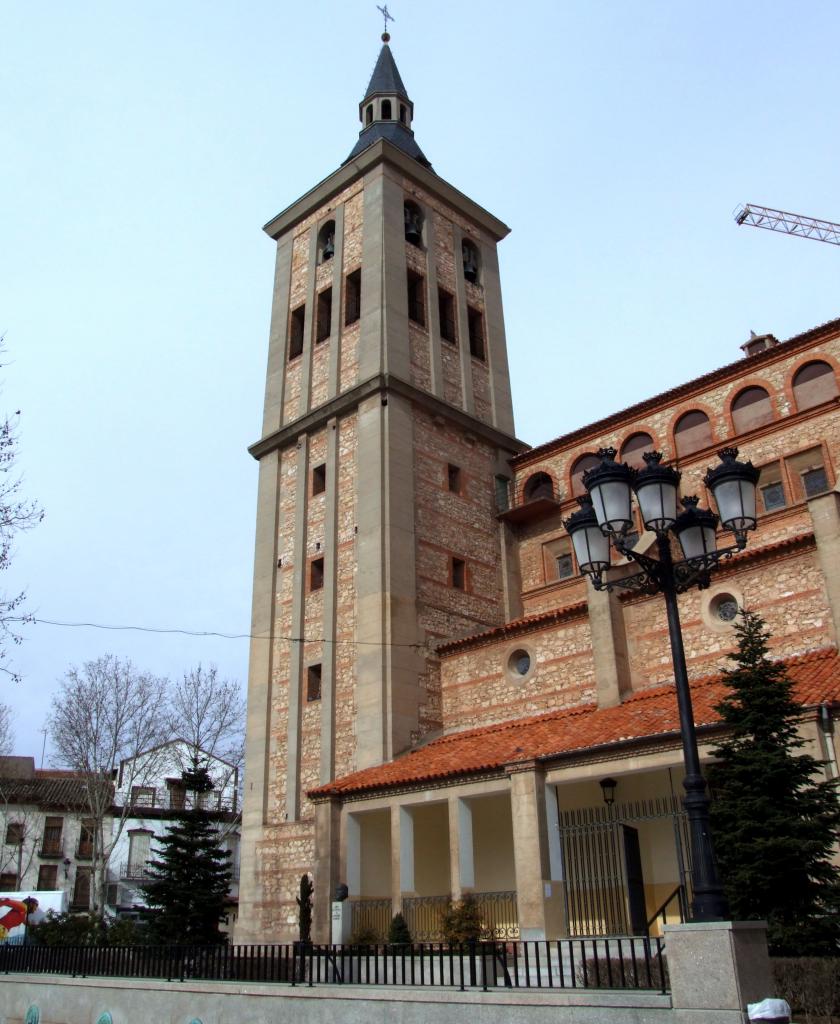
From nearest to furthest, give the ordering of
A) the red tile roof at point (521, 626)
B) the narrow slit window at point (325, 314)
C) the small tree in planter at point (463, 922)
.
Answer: the small tree in planter at point (463, 922) → the red tile roof at point (521, 626) → the narrow slit window at point (325, 314)

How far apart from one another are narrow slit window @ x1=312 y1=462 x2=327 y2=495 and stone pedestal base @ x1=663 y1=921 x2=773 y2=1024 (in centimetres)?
2100

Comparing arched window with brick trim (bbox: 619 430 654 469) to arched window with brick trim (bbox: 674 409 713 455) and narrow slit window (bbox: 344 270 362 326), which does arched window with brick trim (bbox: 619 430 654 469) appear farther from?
narrow slit window (bbox: 344 270 362 326)

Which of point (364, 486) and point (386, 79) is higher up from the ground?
point (386, 79)

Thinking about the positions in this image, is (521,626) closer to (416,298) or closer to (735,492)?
(416,298)

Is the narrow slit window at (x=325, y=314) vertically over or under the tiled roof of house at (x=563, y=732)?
over

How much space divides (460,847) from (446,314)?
18795mm

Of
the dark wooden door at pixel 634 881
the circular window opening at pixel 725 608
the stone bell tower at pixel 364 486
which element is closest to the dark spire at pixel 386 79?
the stone bell tower at pixel 364 486

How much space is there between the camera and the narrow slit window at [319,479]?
27.9 meters

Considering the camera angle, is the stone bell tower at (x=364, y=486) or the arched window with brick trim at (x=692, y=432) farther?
the arched window with brick trim at (x=692, y=432)

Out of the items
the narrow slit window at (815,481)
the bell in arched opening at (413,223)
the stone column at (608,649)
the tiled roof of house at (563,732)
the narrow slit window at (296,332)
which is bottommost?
the tiled roof of house at (563,732)

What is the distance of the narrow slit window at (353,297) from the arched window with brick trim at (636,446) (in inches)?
372

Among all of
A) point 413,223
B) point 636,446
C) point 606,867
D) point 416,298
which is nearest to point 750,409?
point 636,446

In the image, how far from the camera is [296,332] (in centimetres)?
3188

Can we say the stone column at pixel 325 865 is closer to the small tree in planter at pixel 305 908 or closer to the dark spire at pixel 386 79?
the small tree in planter at pixel 305 908
